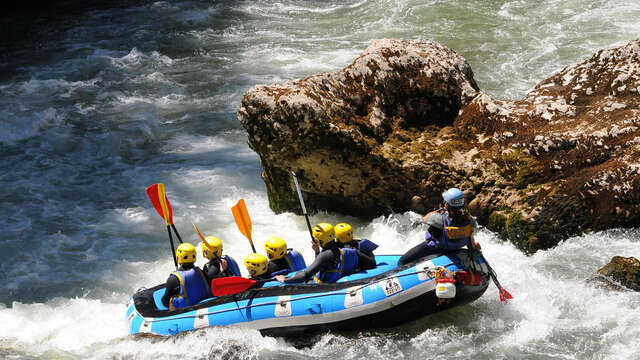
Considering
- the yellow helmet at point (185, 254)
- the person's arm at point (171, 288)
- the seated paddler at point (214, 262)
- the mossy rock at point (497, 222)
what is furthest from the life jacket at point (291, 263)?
the mossy rock at point (497, 222)

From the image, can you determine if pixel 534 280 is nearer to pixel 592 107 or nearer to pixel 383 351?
pixel 383 351

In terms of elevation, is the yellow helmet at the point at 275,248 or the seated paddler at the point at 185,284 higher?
the yellow helmet at the point at 275,248

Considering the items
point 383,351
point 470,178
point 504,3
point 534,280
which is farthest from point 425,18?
point 383,351

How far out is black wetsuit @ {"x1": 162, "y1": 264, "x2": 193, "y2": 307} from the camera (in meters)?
6.61

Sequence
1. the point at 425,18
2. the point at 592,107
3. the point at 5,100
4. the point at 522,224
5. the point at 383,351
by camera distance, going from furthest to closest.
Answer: the point at 425,18, the point at 5,100, the point at 592,107, the point at 522,224, the point at 383,351

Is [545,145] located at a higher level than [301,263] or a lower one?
higher

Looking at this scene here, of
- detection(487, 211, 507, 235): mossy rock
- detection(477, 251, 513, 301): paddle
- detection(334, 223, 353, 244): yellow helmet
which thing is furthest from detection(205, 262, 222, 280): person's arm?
detection(487, 211, 507, 235): mossy rock

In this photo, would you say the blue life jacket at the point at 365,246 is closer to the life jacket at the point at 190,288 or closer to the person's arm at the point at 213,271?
the person's arm at the point at 213,271

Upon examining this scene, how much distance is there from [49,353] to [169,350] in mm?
1309

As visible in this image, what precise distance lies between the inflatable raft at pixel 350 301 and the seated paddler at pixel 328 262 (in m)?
0.13

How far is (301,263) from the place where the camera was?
701 centimetres

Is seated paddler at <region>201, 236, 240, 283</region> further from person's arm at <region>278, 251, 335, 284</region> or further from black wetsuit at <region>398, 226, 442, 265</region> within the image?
black wetsuit at <region>398, 226, 442, 265</region>

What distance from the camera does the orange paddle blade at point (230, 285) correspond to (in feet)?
20.9

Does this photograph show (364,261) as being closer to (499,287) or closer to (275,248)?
(275,248)
